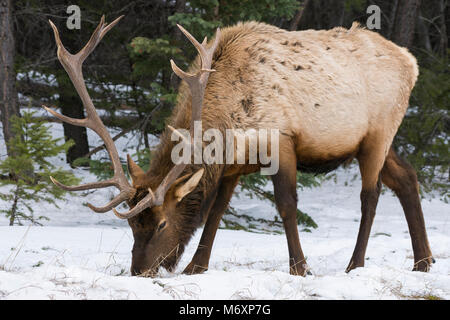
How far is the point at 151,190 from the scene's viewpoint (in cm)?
427

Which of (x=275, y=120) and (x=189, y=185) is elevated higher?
(x=275, y=120)

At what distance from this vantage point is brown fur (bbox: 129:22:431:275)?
4.66 meters

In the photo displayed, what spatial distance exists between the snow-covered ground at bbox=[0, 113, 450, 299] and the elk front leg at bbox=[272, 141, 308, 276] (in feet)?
0.57

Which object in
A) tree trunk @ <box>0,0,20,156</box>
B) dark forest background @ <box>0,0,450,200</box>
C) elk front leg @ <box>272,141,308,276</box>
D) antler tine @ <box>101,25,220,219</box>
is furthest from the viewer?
tree trunk @ <box>0,0,20,156</box>

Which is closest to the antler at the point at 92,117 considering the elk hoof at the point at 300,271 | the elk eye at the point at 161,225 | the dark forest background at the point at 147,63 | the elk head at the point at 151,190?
the elk head at the point at 151,190

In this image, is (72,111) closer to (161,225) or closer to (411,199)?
(161,225)

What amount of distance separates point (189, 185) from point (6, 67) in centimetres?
585

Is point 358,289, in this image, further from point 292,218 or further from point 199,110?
point 199,110

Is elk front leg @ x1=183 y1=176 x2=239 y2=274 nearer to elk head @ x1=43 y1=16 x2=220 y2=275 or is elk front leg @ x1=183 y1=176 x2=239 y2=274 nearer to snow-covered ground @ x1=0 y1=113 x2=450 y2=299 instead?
snow-covered ground @ x1=0 y1=113 x2=450 y2=299

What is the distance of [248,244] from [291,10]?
138 inches

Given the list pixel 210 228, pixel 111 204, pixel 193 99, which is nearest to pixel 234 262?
pixel 210 228

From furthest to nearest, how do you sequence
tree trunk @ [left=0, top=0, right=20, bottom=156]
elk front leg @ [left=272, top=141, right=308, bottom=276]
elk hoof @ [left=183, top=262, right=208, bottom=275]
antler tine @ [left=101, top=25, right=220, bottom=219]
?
tree trunk @ [left=0, top=0, right=20, bottom=156], elk hoof @ [left=183, top=262, right=208, bottom=275], elk front leg @ [left=272, top=141, right=308, bottom=276], antler tine @ [left=101, top=25, right=220, bottom=219]

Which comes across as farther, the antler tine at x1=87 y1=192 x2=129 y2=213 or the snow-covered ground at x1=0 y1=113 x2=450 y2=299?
the antler tine at x1=87 y1=192 x2=129 y2=213

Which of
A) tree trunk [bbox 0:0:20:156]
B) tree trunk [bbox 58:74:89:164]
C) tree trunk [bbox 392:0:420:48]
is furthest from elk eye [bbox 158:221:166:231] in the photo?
tree trunk [bbox 392:0:420:48]
